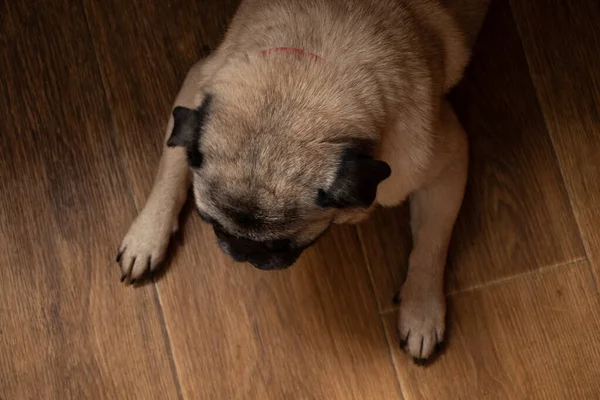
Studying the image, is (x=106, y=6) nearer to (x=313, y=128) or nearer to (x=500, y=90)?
Result: (x=313, y=128)

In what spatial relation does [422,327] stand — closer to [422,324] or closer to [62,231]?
[422,324]

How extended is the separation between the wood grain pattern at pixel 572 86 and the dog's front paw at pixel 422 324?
49 cm

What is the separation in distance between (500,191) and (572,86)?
385 millimetres

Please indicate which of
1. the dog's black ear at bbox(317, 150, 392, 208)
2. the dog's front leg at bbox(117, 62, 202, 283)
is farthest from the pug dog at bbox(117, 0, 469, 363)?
the dog's front leg at bbox(117, 62, 202, 283)

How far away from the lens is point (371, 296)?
74.2 inches

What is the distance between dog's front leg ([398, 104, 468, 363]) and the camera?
178 cm

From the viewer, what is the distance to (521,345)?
1856 millimetres

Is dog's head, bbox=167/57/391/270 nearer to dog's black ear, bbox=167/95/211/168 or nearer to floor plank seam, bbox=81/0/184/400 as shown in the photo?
dog's black ear, bbox=167/95/211/168

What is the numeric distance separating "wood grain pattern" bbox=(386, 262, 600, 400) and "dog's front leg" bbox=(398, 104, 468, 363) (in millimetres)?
59

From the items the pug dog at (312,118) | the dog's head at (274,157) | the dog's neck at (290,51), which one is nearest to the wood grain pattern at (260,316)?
the pug dog at (312,118)

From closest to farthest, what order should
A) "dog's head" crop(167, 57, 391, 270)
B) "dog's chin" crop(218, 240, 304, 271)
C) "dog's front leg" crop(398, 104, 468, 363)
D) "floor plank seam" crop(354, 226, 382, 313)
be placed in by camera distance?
1. "dog's head" crop(167, 57, 391, 270)
2. "dog's chin" crop(218, 240, 304, 271)
3. "dog's front leg" crop(398, 104, 468, 363)
4. "floor plank seam" crop(354, 226, 382, 313)

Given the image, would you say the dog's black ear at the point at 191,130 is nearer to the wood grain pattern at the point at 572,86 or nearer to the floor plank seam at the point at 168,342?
the floor plank seam at the point at 168,342

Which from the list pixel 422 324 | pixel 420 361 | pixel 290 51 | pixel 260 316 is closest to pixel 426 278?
pixel 422 324

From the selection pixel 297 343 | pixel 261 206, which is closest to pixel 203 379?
pixel 297 343
